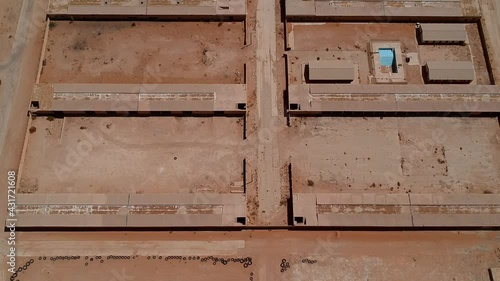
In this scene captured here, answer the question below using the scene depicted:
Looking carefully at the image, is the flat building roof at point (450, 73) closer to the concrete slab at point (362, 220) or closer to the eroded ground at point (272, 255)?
the concrete slab at point (362, 220)

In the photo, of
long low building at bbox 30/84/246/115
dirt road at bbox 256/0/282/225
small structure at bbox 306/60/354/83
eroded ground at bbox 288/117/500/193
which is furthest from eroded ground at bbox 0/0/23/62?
small structure at bbox 306/60/354/83

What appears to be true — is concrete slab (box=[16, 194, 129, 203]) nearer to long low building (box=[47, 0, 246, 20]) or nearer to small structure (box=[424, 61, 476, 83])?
long low building (box=[47, 0, 246, 20])

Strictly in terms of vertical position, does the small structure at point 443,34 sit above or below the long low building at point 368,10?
below

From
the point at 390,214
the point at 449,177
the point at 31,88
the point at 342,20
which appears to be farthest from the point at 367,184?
the point at 31,88

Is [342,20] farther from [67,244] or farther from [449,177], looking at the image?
[67,244]

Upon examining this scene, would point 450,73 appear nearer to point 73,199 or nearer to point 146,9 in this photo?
point 146,9

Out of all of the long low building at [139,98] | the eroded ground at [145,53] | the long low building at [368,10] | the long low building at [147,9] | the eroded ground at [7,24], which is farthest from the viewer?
the long low building at [368,10]

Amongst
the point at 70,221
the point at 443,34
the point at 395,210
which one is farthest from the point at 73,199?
the point at 443,34

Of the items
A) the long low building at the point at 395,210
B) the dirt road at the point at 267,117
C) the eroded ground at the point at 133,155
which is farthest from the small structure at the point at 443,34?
the eroded ground at the point at 133,155
